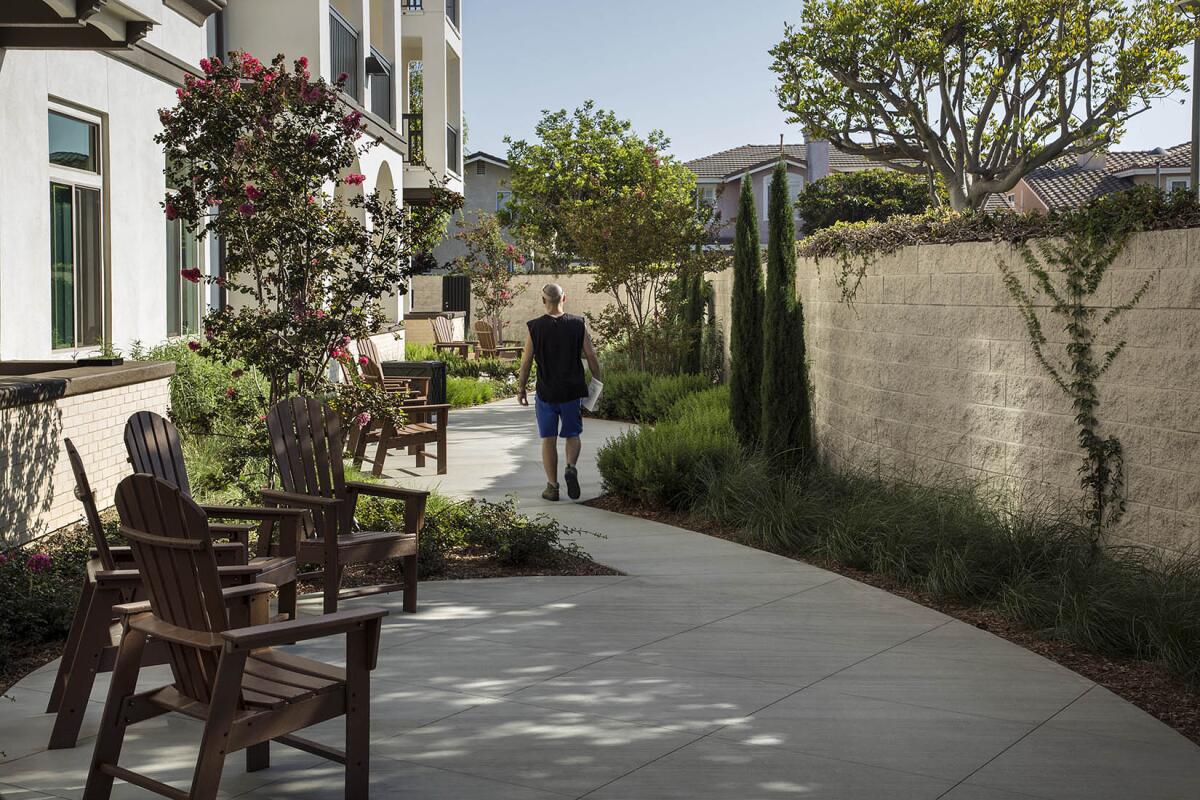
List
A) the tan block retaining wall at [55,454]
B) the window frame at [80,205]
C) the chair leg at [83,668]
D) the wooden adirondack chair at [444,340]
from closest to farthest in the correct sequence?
the chair leg at [83,668] → the tan block retaining wall at [55,454] → the window frame at [80,205] → the wooden adirondack chair at [444,340]

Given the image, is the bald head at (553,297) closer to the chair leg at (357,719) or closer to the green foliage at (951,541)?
the green foliage at (951,541)

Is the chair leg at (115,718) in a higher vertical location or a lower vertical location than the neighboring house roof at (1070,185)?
lower

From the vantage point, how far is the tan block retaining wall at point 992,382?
263 inches

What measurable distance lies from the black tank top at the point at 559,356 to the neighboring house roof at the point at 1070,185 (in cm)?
4340

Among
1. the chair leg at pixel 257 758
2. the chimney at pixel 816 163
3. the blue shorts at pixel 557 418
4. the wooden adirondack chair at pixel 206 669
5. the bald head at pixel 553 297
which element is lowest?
the chair leg at pixel 257 758

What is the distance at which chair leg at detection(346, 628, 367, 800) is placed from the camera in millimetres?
4047

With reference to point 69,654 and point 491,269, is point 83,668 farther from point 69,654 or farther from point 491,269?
point 491,269

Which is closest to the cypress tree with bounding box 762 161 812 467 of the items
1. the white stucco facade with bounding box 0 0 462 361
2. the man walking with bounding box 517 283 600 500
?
the man walking with bounding box 517 283 600 500

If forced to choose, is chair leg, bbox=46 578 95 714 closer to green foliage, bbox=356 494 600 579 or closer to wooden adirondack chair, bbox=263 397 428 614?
wooden adirondack chair, bbox=263 397 428 614

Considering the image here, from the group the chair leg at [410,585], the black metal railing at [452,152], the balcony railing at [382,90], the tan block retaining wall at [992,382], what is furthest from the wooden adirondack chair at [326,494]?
the black metal railing at [452,152]

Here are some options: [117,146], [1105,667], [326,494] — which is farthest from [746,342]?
[1105,667]

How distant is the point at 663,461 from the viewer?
10.3 metres

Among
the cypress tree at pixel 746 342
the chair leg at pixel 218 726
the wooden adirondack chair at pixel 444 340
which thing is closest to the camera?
the chair leg at pixel 218 726

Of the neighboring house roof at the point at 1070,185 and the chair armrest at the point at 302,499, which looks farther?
the neighboring house roof at the point at 1070,185
